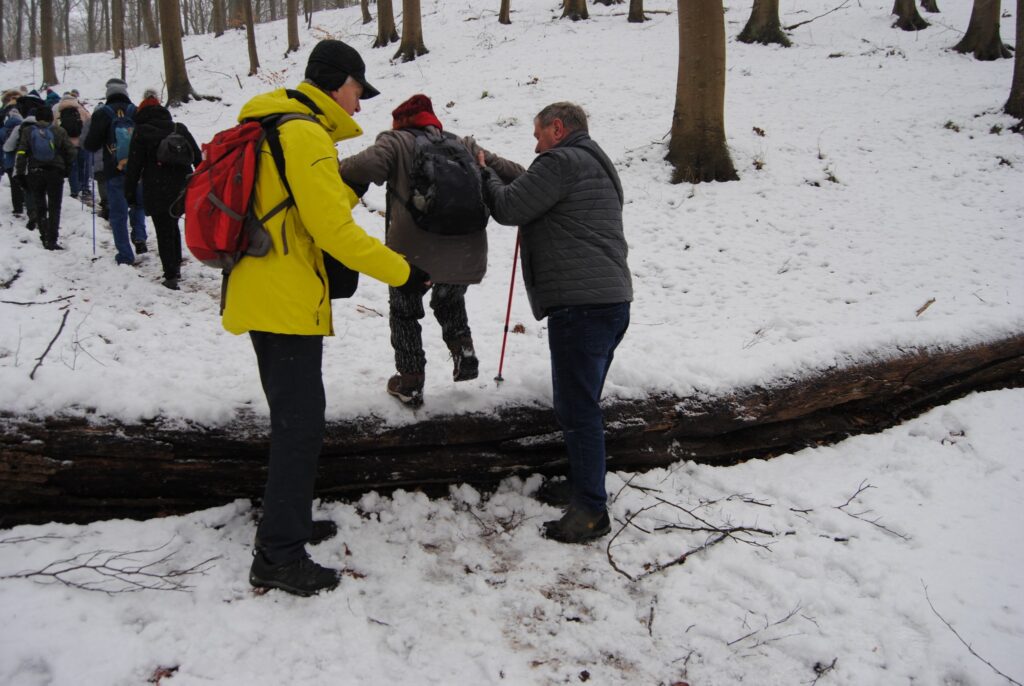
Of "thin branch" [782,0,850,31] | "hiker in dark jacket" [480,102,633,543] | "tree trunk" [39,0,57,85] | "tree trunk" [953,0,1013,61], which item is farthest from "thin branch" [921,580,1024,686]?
"tree trunk" [39,0,57,85]

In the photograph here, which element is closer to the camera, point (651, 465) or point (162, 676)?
point (162, 676)

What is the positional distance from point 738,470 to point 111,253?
8356mm

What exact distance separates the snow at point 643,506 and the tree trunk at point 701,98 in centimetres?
54

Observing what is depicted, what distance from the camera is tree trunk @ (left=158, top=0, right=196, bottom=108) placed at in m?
15.4

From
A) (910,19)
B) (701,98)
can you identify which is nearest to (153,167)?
(701,98)

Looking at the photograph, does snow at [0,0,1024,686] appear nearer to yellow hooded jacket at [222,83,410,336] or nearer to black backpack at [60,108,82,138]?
yellow hooded jacket at [222,83,410,336]

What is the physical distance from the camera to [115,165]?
775cm

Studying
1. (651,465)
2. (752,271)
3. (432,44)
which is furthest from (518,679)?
(432,44)

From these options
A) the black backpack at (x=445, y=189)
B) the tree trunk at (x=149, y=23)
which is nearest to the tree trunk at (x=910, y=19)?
the black backpack at (x=445, y=189)

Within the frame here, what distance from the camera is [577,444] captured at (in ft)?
11.3

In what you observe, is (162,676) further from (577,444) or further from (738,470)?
(738,470)

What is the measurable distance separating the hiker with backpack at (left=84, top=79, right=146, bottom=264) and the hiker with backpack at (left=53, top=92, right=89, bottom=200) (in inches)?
59.9

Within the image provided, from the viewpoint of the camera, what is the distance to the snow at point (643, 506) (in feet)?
8.73

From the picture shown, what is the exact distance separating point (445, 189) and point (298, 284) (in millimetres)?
995
